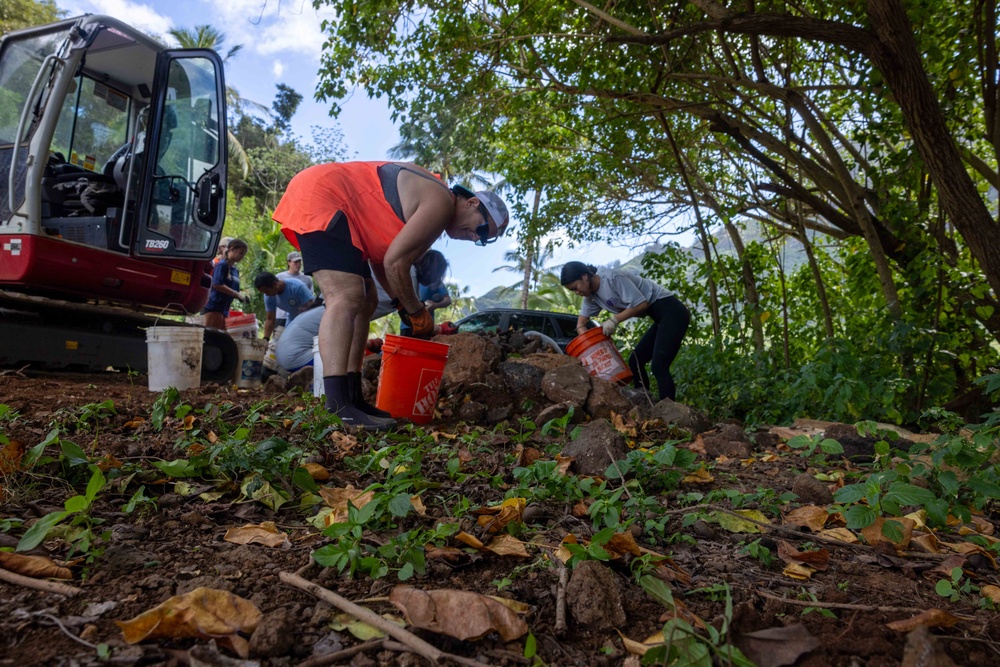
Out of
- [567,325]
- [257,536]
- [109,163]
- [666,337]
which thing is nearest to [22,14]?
[109,163]

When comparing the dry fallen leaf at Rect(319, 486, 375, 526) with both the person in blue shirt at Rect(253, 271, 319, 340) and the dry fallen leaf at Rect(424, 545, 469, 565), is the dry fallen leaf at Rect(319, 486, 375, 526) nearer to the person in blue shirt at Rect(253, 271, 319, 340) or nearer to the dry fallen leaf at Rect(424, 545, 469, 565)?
the dry fallen leaf at Rect(424, 545, 469, 565)

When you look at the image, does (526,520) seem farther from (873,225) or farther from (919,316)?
(873,225)

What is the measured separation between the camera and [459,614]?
1.24m

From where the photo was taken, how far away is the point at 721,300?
785cm

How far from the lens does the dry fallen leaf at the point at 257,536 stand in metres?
1.67

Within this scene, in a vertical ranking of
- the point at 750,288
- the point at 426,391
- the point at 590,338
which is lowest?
the point at 426,391

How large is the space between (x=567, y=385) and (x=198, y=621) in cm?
358

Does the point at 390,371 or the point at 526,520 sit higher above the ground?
the point at 390,371

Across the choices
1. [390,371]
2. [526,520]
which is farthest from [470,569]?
[390,371]

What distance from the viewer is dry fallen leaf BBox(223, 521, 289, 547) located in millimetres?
1667

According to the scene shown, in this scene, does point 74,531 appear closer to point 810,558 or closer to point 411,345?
point 810,558

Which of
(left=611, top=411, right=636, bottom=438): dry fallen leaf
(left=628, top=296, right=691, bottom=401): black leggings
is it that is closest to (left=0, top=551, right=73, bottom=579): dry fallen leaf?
(left=611, top=411, right=636, bottom=438): dry fallen leaf

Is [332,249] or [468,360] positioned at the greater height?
[332,249]

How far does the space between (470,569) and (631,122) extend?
6827 mm
